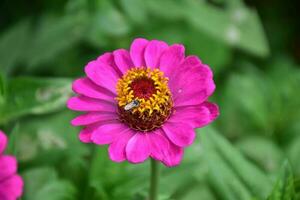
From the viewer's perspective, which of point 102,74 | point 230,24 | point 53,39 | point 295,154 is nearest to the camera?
point 102,74

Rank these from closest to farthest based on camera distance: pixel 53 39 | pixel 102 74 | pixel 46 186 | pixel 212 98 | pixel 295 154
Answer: pixel 102 74 < pixel 46 186 < pixel 295 154 < pixel 53 39 < pixel 212 98

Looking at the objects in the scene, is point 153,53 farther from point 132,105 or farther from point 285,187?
point 285,187

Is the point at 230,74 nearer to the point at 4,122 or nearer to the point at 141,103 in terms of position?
the point at 4,122

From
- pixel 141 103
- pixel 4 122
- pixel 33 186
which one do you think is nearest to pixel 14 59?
pixel 4 122

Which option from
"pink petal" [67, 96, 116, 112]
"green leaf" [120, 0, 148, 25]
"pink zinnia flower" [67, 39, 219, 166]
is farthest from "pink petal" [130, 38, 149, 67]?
"green leaf" [120, 0, 148, 25]

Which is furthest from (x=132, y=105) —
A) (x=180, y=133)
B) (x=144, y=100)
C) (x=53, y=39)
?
(x=53, y=39)

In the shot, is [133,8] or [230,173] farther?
[133,8]

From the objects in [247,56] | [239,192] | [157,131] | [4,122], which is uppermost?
[157,131]

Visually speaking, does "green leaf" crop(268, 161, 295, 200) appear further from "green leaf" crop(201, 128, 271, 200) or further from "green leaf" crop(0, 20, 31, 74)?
"green leaf" crop(0, 20, 31, 74)
